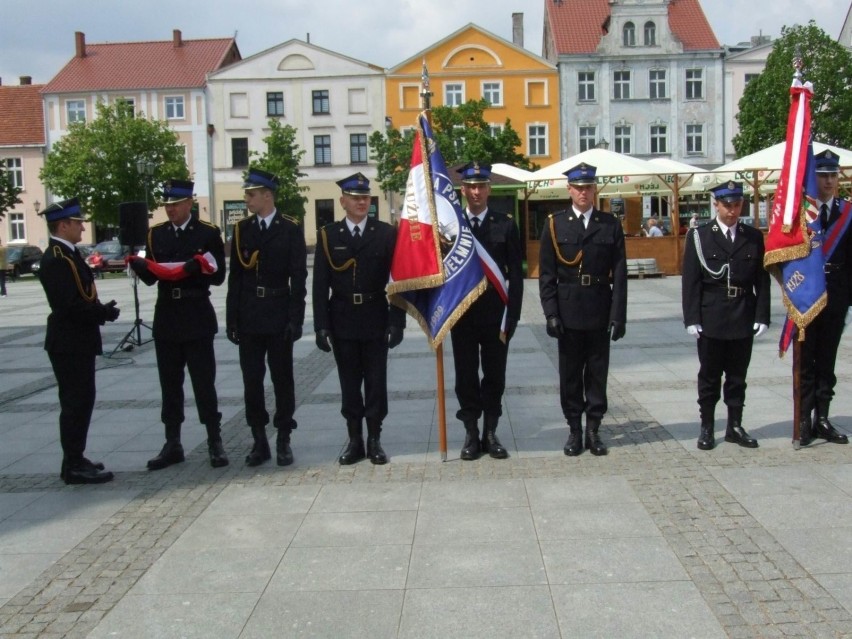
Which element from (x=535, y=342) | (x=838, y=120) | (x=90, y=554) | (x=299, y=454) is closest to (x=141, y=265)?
(x=299, y=454)

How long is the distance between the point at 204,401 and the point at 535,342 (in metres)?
6.99

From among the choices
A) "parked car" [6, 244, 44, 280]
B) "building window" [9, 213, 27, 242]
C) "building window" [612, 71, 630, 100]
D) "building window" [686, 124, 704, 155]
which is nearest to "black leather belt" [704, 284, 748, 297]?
"parked car" [6, 244, 44, 280]

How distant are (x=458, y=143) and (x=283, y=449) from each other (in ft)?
123

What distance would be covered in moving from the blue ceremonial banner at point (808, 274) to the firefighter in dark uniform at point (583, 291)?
1.17 meters

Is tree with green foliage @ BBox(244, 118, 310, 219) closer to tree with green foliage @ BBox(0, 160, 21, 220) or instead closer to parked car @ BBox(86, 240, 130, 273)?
parked car @ BBox(86, 240, 130, 273)

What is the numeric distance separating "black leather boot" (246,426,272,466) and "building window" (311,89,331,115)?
5077 centimetres

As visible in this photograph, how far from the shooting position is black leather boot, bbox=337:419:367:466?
6.79 meters

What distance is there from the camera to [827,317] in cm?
692

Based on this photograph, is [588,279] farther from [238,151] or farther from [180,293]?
[238,151]

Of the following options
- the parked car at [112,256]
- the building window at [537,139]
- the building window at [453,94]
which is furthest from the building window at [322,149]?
the parked car at [112,256]

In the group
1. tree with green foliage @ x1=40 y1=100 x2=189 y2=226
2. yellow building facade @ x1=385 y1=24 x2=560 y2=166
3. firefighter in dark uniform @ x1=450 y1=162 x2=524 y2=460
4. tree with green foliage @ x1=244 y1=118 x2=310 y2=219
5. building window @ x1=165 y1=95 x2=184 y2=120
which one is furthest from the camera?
Result: building window @ x1=165 y1=95 x2=184 y2=120

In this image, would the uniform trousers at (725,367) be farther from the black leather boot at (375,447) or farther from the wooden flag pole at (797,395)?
the black leather boot at (375,447)

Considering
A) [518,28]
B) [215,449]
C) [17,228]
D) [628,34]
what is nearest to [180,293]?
[215,449]

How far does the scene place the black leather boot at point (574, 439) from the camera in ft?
22.4
